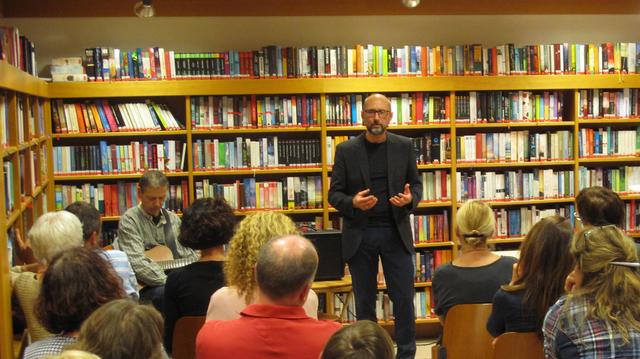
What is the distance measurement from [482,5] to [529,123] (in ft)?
3.59

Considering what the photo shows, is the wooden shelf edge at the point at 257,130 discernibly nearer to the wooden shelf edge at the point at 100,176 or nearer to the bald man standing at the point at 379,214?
the wooden shelf edge at the point at 100,176

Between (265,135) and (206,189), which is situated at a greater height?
(265,135)

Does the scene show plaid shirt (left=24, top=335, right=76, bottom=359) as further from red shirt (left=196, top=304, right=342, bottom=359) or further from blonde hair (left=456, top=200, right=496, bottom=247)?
blonde hair (left=456, top=200, right=496, bottom=247)

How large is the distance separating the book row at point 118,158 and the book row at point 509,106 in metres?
2.25

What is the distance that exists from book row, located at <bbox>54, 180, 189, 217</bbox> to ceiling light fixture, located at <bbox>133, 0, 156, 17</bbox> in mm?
1280

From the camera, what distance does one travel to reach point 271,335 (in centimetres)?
214

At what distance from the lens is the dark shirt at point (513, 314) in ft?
9.36

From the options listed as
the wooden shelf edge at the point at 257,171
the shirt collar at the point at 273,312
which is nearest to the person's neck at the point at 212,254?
the shirt collar at the point at 273,312

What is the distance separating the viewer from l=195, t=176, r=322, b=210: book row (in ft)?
18.5

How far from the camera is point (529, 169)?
604 centimetres

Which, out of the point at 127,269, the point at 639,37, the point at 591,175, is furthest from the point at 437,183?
the point at 127,269

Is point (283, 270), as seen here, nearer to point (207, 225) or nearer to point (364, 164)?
point (207, 225)

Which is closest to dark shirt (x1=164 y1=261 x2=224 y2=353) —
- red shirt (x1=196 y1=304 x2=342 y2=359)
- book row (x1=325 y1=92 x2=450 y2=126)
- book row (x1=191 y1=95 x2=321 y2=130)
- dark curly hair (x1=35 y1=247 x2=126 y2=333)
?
dark curly hair (x1=35 y1=247 x2=126 y2=333)

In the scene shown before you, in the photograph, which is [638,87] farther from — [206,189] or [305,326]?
[305,326]
